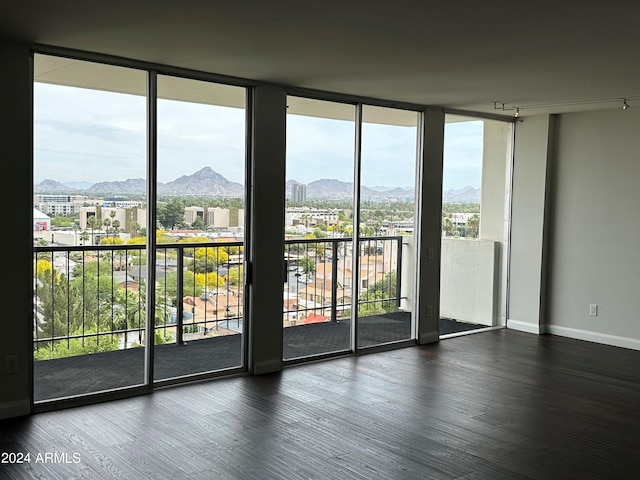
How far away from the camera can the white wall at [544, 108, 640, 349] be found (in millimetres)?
6621

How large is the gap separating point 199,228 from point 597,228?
164 inches

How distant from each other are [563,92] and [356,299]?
2556mm

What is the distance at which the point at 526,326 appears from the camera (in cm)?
736

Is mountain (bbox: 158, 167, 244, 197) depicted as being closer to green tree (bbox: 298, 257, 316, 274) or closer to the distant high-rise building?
the distant high-rise building

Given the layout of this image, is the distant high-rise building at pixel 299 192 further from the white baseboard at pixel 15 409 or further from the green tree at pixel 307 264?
the white baseboard at pixel 15 409

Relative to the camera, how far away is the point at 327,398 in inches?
189

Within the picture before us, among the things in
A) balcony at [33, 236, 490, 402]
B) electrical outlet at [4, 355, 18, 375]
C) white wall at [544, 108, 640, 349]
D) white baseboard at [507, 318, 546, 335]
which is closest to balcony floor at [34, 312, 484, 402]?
balcony at [33, 236, 490, 402]

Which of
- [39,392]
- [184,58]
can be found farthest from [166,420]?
[184,58]

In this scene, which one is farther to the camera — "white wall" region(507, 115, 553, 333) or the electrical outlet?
"white wall" region(507, 115, 553, 333)

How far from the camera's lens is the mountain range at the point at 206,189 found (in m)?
4.51

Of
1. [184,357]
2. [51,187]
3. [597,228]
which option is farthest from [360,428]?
[597,228]

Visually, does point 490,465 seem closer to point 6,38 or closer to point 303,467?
point 303,467

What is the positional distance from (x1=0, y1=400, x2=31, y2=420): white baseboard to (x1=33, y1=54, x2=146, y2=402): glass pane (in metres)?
0.15

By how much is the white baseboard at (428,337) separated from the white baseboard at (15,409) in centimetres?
377
